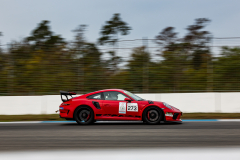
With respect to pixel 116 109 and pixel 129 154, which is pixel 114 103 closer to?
pixel 116 109

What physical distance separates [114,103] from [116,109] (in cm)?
21

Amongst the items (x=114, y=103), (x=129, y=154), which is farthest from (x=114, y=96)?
(x=129, y=154)

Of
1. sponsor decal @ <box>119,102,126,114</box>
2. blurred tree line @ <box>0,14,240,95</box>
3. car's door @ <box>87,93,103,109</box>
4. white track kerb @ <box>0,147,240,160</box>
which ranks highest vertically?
blurred tree line @ <box>0,14,240,95</box>

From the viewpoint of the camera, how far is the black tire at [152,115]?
935 centimetres

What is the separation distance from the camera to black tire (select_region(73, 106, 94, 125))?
31.8 ft

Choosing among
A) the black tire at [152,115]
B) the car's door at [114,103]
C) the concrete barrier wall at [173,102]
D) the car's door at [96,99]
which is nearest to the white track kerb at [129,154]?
the black tire at [152,115]

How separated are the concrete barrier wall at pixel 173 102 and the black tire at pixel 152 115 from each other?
4521 millimetres

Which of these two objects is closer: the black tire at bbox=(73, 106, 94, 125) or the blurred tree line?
the black tire at bbox=(73, 106, 94, 125)

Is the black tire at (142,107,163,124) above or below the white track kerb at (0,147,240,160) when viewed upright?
above

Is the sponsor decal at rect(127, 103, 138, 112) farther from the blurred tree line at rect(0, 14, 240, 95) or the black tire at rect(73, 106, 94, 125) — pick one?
the blurred tree line at rect(0, 14, 240, 95)

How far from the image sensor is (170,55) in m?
15.1

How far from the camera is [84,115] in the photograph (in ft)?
32.0

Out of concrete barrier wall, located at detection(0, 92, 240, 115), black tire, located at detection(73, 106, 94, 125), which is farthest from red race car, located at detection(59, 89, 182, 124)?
concrete barrier wall, located at detection(0, 92, 240, 115)

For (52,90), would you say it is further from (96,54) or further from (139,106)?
(139,106)
